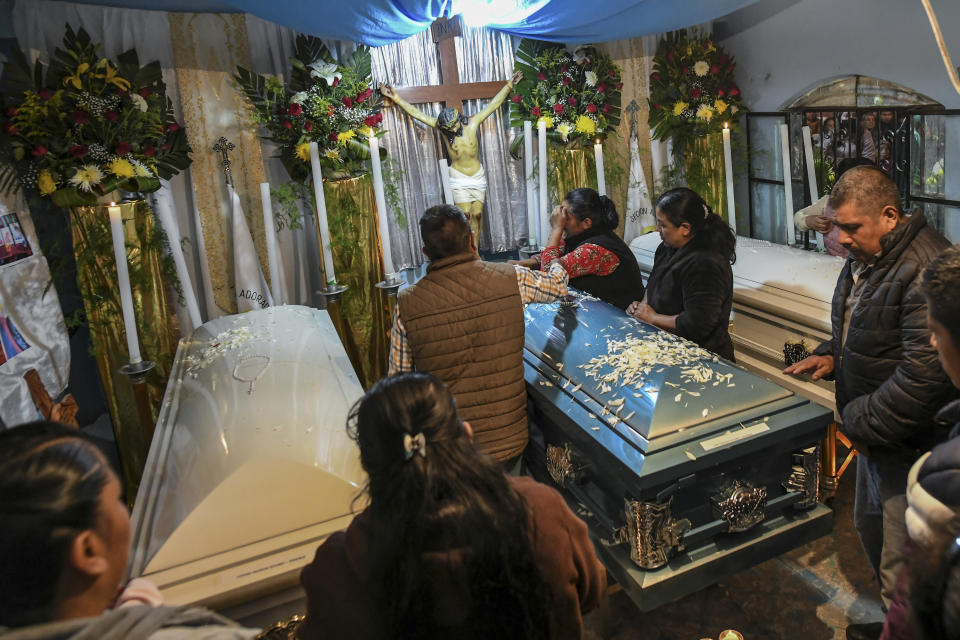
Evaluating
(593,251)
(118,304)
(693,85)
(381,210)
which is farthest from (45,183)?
(693,85)

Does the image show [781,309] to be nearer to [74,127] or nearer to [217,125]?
[217,125]

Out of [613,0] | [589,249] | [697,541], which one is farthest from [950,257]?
[613,0]

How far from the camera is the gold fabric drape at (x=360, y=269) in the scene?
429 cm

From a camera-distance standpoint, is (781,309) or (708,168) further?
(708,168)

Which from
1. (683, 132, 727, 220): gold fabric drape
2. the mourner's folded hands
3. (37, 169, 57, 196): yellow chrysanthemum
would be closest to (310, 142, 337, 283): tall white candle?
(37, 169, 57, 196): yellow chrysanthemum

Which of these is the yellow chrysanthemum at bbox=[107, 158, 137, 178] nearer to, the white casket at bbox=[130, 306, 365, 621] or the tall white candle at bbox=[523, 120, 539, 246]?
the white casket at bbox=[130, 306, 365, 621]

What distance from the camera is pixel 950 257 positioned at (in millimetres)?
1549

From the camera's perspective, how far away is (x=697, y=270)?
2869mm

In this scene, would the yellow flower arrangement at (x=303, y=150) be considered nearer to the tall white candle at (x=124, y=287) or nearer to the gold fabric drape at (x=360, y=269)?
the gold fabric drape at (x=360, y=269)

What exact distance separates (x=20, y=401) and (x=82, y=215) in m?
1.01

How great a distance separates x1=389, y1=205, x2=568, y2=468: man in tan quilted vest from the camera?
2.33 m

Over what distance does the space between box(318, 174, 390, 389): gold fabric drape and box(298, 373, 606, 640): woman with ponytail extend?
310 cm

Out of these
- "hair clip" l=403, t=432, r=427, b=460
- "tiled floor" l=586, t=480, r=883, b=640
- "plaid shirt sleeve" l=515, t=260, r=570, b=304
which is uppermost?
"plaid shirt sleeve" l=515, t=260, r=570, b=304

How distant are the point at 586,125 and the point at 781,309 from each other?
2095mm
